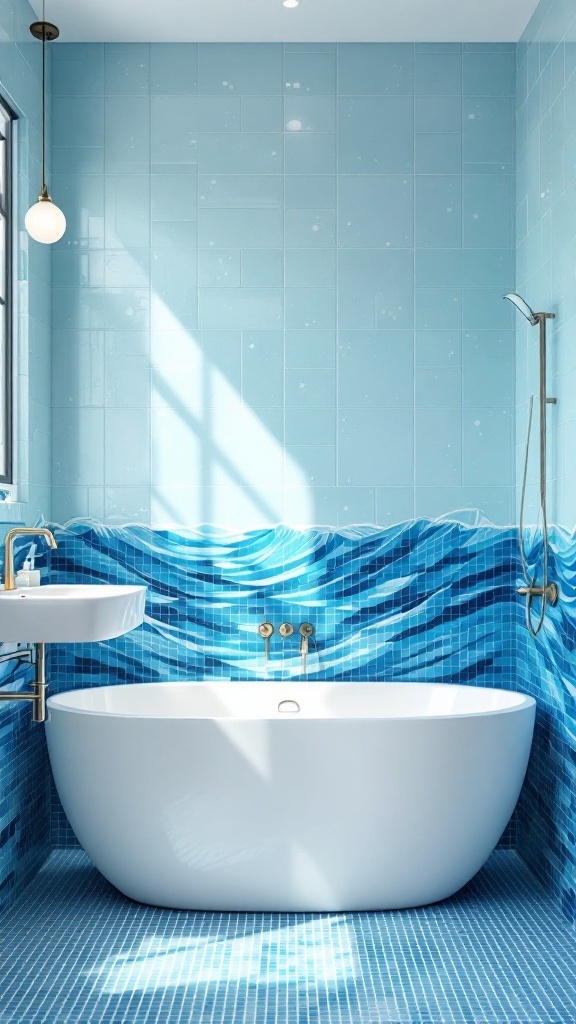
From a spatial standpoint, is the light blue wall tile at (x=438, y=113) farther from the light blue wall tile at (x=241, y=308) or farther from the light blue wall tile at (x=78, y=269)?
the light blue wall tile at (x=78, y=269)

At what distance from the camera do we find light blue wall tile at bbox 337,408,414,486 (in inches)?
147

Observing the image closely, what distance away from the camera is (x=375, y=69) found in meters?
3.75

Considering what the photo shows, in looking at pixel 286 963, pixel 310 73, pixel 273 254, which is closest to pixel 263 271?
pixel 273 254

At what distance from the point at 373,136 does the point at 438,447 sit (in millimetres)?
1312

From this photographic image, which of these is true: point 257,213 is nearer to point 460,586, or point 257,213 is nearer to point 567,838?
point 460,586

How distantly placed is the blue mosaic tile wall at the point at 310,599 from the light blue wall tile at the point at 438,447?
0.64 feet

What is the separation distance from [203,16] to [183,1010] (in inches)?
135

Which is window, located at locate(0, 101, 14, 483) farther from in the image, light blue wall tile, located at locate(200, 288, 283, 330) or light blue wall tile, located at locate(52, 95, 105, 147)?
light blue wall tile, located at locate(200, 288, 283, 330)

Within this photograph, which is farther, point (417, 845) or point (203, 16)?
point (203, 16)


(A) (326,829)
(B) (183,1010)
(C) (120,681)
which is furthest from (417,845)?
(C) (120,681)

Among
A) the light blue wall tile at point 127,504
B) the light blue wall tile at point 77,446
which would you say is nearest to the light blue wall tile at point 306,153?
the light blue wall tile at point 77,446

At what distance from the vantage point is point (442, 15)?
354cm

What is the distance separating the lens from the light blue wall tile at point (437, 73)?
3750 millimetres

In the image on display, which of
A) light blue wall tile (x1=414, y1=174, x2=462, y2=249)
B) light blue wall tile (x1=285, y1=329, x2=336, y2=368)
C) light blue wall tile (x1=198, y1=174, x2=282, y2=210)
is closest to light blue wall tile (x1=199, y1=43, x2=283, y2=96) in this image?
light blue wall tile (x1=198, y1=174, x2=282, y2=210)
